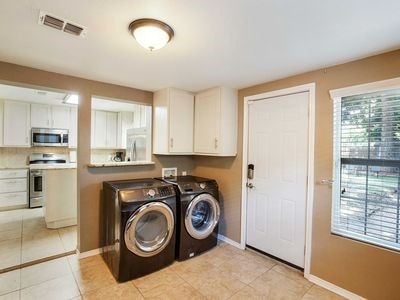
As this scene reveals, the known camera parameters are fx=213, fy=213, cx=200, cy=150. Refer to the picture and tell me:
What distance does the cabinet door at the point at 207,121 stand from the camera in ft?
9.75

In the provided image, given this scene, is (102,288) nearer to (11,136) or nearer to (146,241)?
(146,241)

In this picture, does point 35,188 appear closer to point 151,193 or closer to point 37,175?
point 37,175

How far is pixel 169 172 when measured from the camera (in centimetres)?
346

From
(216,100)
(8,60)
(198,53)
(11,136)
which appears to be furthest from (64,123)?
(198,53)

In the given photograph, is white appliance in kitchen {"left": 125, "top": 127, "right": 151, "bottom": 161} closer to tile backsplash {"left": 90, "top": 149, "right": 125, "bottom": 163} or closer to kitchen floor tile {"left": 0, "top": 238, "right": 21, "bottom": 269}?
kitchen floor tile {"left": 0, "top": 238, "right": 21, "bottom": 269}

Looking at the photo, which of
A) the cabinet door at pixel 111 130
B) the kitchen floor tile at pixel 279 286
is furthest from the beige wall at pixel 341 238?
the cabinet door at pixel 111 130

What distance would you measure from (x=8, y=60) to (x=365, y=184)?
3699mm

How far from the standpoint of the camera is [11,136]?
4.42 metres

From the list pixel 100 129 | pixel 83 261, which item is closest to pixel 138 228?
pixel 83 261

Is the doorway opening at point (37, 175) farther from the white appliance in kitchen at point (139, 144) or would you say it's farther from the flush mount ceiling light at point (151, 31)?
the flush mount ceiling light at point (151, 31)

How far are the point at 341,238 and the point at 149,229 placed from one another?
1.99m

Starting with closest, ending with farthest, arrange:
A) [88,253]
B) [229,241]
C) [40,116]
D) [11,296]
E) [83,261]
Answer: [11,296], [83,261], [88,253], [229,241], [40,116]

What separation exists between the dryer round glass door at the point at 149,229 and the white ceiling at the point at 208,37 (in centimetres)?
155

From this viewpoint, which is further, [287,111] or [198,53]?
[287,111]
